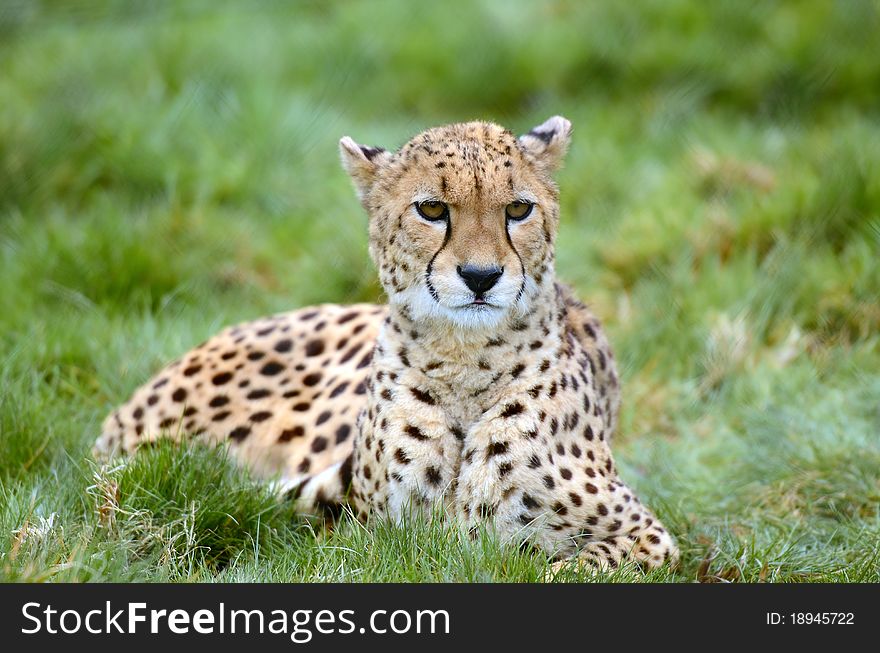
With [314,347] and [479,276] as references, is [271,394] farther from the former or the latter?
[479,276]

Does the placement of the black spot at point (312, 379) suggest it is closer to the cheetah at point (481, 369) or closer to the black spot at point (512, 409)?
the cheetah at point (481, 369)

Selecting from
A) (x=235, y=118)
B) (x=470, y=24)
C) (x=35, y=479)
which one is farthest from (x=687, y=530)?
(x=470, y=24)

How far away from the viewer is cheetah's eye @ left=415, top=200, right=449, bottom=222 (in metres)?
3.04

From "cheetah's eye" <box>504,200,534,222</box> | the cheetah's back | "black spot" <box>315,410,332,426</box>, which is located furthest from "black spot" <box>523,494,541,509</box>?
"black spot" <box>315,410,332,426</box>

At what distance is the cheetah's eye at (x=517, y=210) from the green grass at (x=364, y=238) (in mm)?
731

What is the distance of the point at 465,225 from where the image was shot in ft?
9.79

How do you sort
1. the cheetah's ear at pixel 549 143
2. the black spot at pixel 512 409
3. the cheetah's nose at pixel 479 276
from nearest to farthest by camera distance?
the cheetah's nose at pixel 479 276 < the black spot at pixel 512 409 < the cheetah's ear at pixel 549 143

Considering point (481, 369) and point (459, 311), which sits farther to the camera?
point (481, 369)

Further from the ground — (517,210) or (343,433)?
(517,210)

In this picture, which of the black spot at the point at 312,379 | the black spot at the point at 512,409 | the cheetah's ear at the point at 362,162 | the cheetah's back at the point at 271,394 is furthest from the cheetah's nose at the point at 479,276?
the black spot at the point at 312,379

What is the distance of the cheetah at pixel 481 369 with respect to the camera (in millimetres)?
3016

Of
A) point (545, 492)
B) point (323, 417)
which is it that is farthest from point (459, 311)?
point (323, 417)

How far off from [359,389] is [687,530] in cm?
101

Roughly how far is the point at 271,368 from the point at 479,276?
136 centimetres
